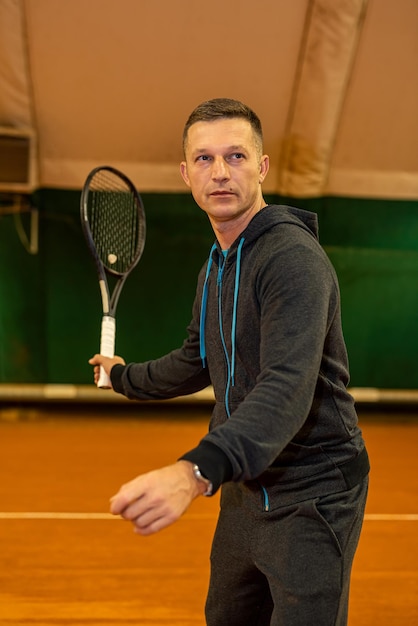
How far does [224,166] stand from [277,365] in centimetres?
50

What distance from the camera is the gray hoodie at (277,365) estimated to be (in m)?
1.12

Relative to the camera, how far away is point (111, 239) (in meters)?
2.51

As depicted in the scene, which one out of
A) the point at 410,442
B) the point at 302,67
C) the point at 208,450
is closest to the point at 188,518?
the point at 410,442

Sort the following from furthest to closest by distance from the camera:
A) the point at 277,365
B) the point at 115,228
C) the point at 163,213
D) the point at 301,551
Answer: the point at 163,213
the point at 115,228
the point at 301,551
the point at 277,365

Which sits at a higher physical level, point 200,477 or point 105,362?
point 200,477

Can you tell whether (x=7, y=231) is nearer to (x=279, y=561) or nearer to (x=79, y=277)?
(x=79, y=277)

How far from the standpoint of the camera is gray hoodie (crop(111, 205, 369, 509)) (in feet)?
3.68

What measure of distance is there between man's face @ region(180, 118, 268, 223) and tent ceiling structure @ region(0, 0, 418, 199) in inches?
127

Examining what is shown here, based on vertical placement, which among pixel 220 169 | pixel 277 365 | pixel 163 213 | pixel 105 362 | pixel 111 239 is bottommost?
pixel 163 213

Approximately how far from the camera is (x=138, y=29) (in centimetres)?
445

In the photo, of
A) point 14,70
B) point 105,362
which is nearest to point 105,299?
point 105,362

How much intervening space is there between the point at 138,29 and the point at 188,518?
3003 mm

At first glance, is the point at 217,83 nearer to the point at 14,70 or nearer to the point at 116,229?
the point at 14,70

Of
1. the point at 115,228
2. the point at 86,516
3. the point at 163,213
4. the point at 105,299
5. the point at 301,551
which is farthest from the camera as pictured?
the point at 163,213
